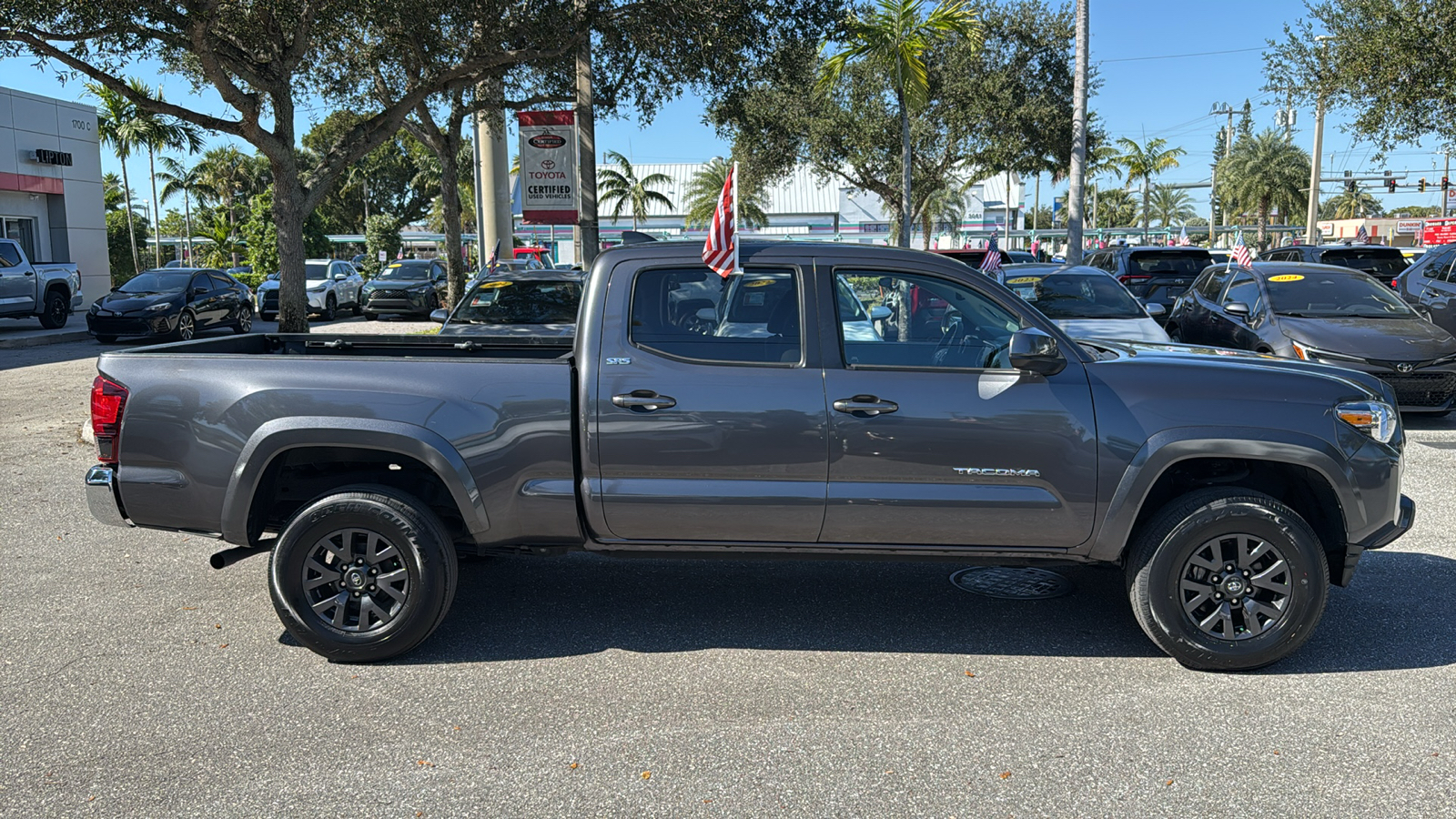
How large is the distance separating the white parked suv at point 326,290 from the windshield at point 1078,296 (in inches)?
825

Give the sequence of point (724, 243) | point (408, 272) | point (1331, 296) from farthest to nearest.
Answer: point (408, 272) → point (1331, 296) → point (724, 243)

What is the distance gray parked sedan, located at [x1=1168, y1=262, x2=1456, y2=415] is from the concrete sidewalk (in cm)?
2098

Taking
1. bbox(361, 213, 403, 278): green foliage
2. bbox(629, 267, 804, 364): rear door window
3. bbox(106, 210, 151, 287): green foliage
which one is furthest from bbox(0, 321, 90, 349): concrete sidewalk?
bbox(361, 213, 403, 278): green foliage

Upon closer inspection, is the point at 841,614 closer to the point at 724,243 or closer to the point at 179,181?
the point at 724,243

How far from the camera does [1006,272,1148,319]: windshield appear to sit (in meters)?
12.3

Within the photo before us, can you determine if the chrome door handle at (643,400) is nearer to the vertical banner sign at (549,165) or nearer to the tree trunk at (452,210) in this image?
the vertical banner sign at (549,165)

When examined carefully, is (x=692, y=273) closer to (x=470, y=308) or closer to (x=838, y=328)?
(x=838, y=328)

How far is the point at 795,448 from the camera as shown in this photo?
464 centimetres

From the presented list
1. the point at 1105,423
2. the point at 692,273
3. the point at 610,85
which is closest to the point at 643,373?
the point at 692,273

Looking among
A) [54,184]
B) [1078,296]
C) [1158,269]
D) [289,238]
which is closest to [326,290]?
[54,184]

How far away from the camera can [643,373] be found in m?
4.73

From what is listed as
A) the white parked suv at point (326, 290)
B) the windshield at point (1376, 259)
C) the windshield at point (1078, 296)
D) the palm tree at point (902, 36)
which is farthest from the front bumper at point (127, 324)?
the windshield at point (1376, 259)

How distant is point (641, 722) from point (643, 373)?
1.49m

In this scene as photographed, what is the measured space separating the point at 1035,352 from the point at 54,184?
112 ft
